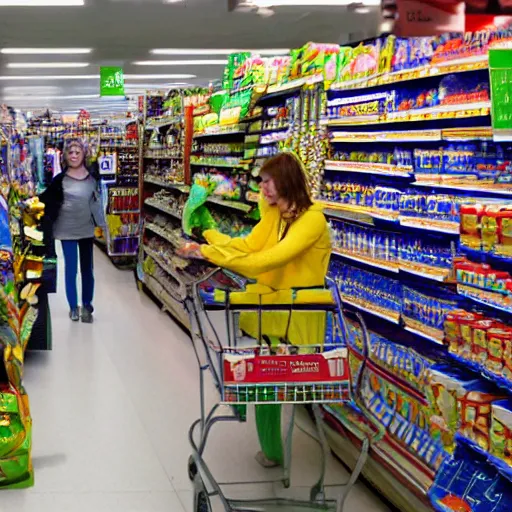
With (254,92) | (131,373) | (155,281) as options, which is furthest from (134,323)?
(254,92)

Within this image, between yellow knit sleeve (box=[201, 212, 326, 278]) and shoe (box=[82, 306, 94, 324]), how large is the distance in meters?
4.52

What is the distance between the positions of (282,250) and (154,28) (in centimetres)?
841

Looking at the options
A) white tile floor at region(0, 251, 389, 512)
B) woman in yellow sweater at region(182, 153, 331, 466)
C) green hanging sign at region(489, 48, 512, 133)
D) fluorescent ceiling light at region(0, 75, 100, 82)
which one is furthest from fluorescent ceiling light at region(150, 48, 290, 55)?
green hanging sign at region(489, 48, 512, 133)

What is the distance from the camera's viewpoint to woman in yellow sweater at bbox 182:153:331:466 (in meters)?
3.50

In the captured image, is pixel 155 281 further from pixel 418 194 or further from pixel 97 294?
pixel 418 194

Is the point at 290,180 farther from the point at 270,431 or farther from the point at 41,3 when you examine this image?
the point at 41,3

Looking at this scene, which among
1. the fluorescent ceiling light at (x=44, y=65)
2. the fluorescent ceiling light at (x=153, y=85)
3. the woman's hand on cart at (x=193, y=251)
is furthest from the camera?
the fluorescent ceiling light at (x=153, y=85)

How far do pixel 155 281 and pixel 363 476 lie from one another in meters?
5.07

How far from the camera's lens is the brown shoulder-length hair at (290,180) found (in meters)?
3.75

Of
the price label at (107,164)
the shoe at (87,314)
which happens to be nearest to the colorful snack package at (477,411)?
the shoe at (87,314)

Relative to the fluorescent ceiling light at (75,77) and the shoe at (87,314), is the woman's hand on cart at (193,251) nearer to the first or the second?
the shoe at (87,314)

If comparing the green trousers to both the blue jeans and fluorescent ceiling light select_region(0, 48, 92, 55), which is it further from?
fluorescent ceiling light select_region(0, 48, 92, 55)

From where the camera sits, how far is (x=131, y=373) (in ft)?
19.6

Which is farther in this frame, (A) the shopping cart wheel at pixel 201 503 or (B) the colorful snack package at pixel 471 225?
(A) the shopping cart wheel at pixel 201 503
